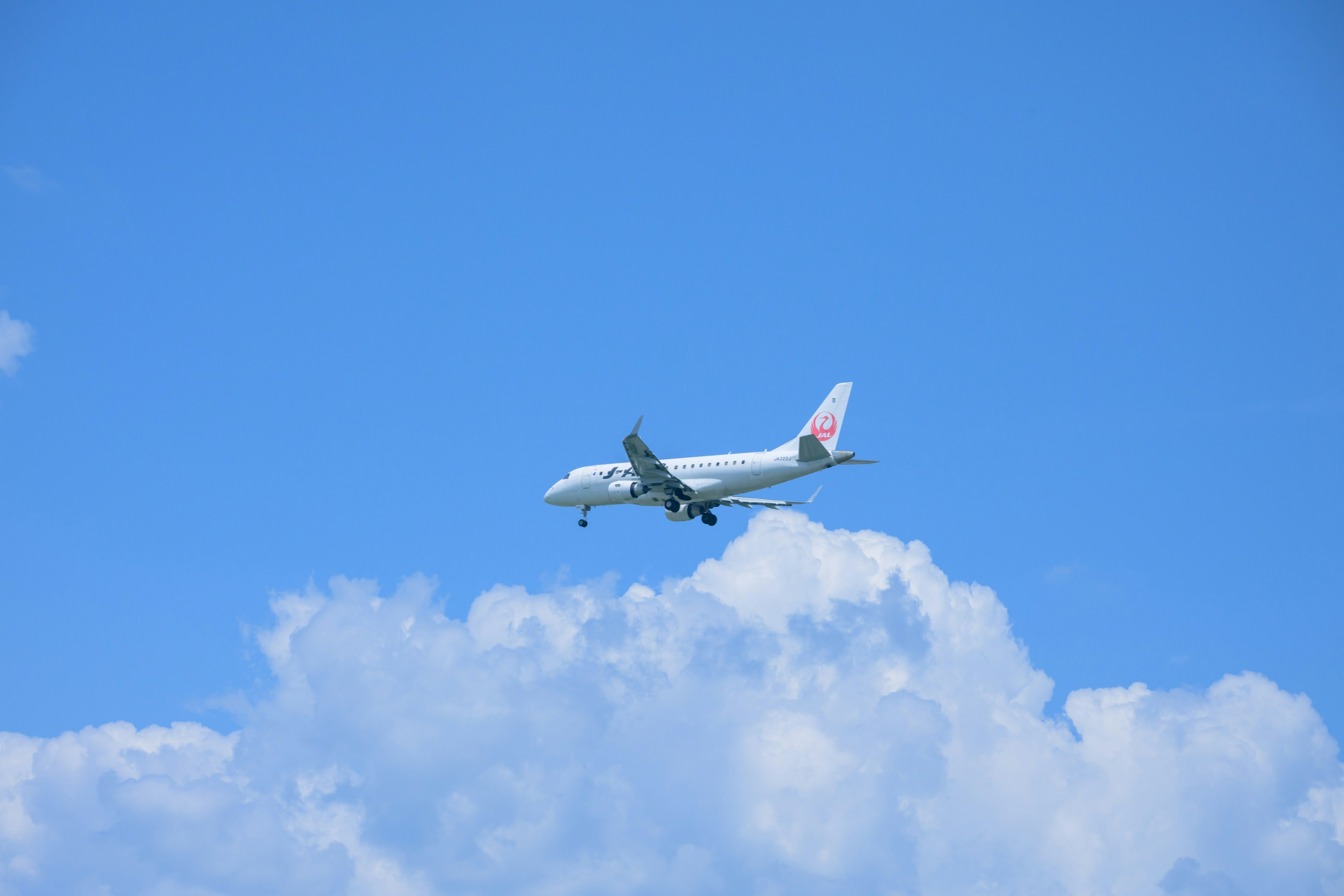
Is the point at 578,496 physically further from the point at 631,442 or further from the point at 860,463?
the point at 860,463

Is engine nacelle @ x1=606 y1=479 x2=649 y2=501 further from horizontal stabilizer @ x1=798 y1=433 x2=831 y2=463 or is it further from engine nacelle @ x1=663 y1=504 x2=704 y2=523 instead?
horizontal stabilizer @ x1=798 y1=433 x2=831 y2=463

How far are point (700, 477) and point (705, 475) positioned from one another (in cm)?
42

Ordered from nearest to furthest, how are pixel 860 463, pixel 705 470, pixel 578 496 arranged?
pixel 860 463
pixel 705 470
pixel 578 496

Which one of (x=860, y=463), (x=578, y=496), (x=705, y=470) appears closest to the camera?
(x=860, y=463)

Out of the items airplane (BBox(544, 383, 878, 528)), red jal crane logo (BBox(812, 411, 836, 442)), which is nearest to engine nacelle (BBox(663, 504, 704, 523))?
airplane (BBox(544, 383, 878, 528))

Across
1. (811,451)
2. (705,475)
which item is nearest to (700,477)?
(705,475)

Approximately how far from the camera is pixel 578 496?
292ft

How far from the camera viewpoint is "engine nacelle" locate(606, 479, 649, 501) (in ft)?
273

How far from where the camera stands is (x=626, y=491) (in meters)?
84.8

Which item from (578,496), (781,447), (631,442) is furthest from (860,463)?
(578,496)

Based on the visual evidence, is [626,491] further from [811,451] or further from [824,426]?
[811,451]

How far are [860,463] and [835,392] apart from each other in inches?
301

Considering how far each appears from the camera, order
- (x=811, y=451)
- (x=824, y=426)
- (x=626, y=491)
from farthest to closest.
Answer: (x=626, y=491) < (x=824, y=426) < (x=811, y=451)

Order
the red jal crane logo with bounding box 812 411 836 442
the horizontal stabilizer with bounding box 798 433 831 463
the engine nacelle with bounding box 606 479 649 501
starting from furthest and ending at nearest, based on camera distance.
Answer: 1. the engine nacelle with bounding box 606 479 649 501
2. the red jal crane logo with bounding box 812 411 836 442
3. the horizontal stabilizer with bounding box 798 433 831 463
